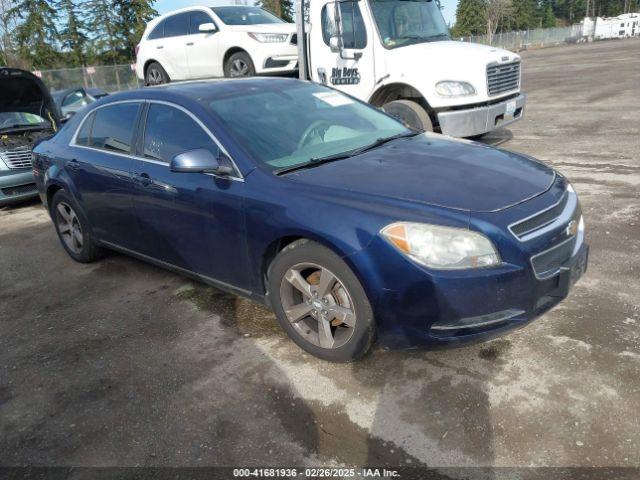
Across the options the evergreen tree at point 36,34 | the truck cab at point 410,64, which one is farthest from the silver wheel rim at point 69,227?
the evergreen tree at point 36,34

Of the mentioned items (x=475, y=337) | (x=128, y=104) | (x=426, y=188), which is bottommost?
(x=475, y=337)

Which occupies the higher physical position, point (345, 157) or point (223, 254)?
point (345, 157)

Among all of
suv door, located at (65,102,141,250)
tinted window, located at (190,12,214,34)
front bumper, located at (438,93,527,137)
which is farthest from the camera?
tinted window, located at (190,12,214,34)

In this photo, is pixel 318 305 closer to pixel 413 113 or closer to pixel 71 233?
pixel 71 233

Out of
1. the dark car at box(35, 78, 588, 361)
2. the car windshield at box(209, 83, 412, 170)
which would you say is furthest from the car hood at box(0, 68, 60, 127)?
the car windshield at box(209, 83, 412, 170)

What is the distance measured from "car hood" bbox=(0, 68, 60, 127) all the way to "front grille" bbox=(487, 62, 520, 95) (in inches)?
278

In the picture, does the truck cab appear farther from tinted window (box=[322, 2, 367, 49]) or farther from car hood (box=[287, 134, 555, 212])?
car hood (box=[287, 134, 555, 212])

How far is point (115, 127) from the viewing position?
4.36 meters

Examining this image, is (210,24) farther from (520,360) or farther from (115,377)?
(520,360)

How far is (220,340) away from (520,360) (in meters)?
1.87

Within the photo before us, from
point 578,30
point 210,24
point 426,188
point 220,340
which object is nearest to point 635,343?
point 426,188

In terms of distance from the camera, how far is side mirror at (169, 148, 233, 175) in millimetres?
3244

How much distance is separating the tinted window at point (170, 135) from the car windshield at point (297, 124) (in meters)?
0.18

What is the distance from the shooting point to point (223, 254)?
3.53 m
